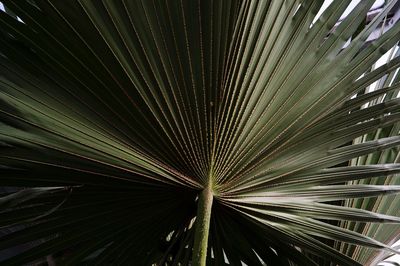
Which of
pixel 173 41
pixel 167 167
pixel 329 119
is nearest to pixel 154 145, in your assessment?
pixel 167 167

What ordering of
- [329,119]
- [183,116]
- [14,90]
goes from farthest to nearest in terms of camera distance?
[329,119]
[183,116]
[14,90]

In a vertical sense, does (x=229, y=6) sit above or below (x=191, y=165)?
above

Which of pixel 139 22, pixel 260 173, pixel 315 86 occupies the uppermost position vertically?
pixel 315 86

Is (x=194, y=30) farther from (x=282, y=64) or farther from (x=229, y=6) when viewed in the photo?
(x=282, y=64)

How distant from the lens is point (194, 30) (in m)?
1.01

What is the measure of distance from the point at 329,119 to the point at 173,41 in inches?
18.7

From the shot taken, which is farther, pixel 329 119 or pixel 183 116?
pixel 329 119

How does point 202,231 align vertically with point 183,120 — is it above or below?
below

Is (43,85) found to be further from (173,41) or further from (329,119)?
(329,119)

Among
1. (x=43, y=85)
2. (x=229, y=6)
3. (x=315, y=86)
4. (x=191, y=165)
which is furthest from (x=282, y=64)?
(x=43, y=85)

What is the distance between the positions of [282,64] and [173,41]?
297 millimetres

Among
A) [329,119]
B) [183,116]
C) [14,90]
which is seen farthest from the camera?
[329,119]

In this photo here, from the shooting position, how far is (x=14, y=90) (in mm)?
961

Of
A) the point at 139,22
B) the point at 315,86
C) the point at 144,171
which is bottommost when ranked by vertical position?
the point at 144,171
